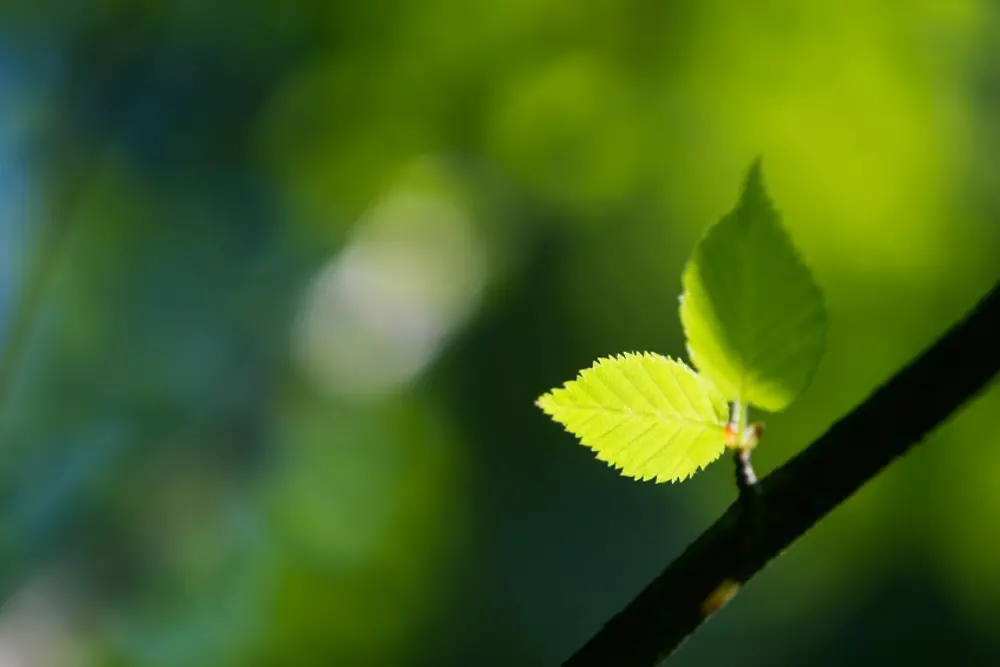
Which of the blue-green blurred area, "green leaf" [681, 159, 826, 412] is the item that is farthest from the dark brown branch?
the blue-green blurred area

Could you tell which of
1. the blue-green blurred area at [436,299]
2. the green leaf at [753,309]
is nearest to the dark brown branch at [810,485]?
the green leaf at [753,309]

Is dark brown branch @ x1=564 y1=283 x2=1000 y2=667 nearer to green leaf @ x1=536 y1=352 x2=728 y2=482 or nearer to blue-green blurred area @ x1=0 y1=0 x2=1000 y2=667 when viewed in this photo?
green leaf @ x1=536 y1=352 x2=728 y2=482

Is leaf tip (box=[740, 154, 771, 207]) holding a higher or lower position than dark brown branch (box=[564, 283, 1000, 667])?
higher

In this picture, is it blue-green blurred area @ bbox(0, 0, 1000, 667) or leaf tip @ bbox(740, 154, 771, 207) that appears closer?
leaf tip @ bbox(740, 154, 771, 207)

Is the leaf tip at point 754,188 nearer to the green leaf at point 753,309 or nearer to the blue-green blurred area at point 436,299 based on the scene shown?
the green leaf at point 753,309

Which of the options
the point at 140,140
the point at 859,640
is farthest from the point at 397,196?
the point at 859,640

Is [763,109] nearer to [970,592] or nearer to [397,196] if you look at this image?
[397,196]
